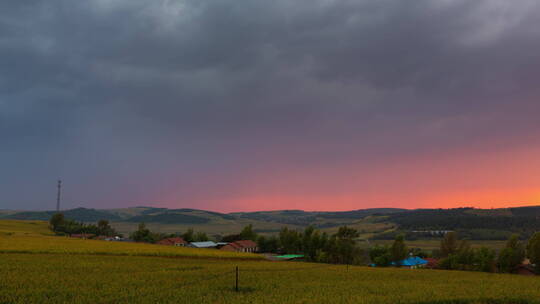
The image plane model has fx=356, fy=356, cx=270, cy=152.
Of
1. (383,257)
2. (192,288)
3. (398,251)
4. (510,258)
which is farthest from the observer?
(398,251)

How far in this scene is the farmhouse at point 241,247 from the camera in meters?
135

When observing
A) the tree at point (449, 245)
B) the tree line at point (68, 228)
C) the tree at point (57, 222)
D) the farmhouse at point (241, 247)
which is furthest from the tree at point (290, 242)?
the tree at point (57, 222)

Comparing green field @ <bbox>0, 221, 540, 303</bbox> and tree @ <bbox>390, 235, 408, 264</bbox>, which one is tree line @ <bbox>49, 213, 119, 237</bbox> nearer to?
green field @ <bbox>0, 221, 540, 303</bbox>

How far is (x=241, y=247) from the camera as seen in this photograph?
140m

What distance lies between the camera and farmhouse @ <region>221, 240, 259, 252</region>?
135 meters

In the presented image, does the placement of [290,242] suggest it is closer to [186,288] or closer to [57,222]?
[186,288]

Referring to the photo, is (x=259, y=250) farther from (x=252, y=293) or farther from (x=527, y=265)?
(x=252, y=293)

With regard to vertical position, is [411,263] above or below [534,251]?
below

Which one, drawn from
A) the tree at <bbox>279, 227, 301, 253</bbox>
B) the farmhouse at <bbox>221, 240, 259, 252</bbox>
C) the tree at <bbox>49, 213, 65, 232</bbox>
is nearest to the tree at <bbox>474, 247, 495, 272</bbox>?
the tree at <bbox>279, 227, 301, 253</bbox>

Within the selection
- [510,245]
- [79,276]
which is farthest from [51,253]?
[510,245]

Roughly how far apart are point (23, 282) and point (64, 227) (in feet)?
562

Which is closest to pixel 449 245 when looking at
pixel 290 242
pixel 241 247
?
pixel 290 242

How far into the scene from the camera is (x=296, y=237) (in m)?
130

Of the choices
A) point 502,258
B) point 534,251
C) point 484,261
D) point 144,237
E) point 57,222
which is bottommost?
point 144,237
